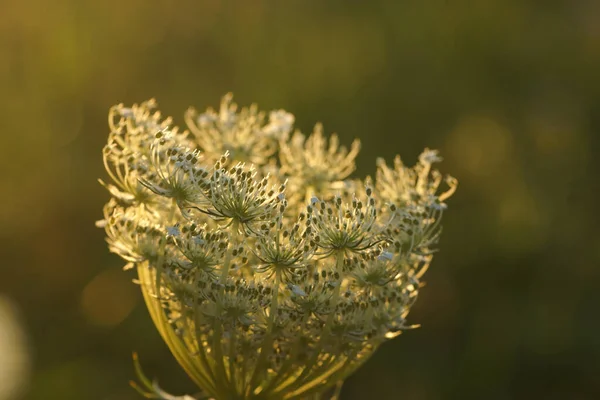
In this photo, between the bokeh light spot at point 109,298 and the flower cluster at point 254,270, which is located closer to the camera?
the flower cluster at point 254,270

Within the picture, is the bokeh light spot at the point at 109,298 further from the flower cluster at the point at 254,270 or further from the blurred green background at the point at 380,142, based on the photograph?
the flower cluster at the point at 254,270

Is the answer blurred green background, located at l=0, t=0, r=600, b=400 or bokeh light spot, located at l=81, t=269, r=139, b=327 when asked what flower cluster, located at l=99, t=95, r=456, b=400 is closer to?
blurred green background, located at l=0, t=0, r=600, b=400

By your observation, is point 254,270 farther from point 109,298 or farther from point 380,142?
point 380,142

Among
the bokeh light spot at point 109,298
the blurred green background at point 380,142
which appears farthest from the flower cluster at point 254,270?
the bokeh light spot at point 109,298

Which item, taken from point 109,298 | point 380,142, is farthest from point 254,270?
point 380,142

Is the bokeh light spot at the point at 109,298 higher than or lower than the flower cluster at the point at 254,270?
lower

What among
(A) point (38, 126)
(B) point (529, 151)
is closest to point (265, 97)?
(A) point (38, 126)
